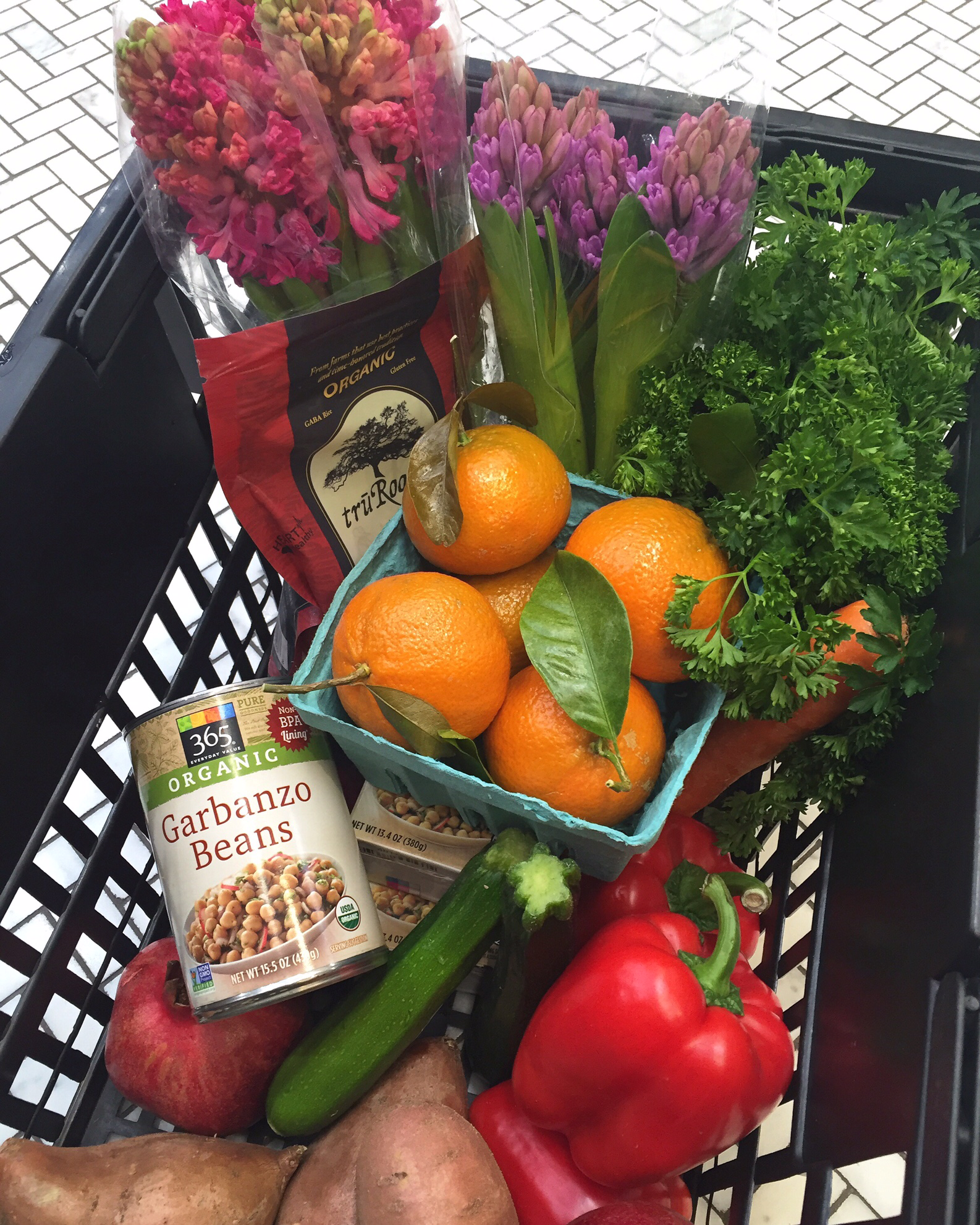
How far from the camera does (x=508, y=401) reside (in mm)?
689

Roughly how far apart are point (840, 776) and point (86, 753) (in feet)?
1.77

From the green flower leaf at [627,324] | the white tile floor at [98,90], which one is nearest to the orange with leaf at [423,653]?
the green flower leaf at [627,324]

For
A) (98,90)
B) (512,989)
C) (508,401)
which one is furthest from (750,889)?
(98,90)

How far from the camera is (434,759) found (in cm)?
61

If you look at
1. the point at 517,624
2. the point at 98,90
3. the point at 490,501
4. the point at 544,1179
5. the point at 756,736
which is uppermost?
the point at 98,90

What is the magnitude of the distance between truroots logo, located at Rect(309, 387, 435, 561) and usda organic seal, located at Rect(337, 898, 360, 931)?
29 cm

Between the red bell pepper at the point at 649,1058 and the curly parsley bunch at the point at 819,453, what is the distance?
0.15m

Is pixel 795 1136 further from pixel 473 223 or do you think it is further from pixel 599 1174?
pixel 473 223

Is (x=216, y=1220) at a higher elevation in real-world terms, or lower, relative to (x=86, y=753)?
lower

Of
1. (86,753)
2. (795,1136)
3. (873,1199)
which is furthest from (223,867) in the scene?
(873,1199)

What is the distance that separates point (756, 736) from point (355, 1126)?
40 centimetres

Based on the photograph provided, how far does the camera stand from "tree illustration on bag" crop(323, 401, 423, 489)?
745 millimetres

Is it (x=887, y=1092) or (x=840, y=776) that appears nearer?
(x=887, y=1092)

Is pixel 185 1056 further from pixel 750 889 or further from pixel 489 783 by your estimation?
pixel 750 889
